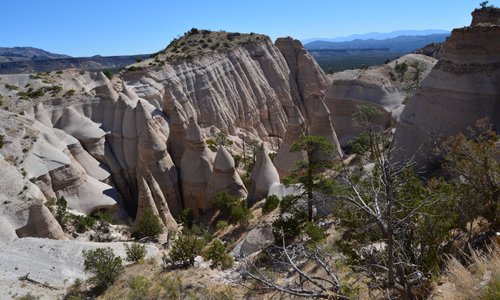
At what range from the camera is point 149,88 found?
3412 cm

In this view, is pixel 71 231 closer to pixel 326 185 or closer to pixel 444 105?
pixel 326 185

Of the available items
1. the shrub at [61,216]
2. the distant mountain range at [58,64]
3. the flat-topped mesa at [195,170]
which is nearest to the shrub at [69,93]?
the flat-topped mesa at [195,170]

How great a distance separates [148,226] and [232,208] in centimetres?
393

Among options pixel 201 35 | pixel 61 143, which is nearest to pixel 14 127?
pixel 61 143

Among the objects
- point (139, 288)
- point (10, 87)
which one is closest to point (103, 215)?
point (139, 288)

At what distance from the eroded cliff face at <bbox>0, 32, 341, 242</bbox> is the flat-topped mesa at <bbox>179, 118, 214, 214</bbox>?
0.06m

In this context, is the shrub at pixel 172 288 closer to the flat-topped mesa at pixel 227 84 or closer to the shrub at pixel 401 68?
the flat-topped mesa at pixel 227 84

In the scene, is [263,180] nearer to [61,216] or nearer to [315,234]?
[315,234]

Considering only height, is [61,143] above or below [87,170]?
above

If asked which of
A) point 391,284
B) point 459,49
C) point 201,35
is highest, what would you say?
point 201,35

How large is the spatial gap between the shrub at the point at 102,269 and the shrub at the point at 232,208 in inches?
298

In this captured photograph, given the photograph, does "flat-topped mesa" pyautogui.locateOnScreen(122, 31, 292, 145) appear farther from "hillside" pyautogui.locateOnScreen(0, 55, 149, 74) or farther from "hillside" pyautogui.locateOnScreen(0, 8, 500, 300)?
"hillside" pyautogui.locateOnScreen(0, 55, 149, 74)

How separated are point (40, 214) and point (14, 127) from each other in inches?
340

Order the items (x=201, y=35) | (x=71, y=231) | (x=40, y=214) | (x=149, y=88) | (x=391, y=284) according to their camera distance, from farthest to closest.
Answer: (x=201, y=35), (x=149, y=88), (x=71, y=231), (x=40, y=214), (x=391, y=284)
